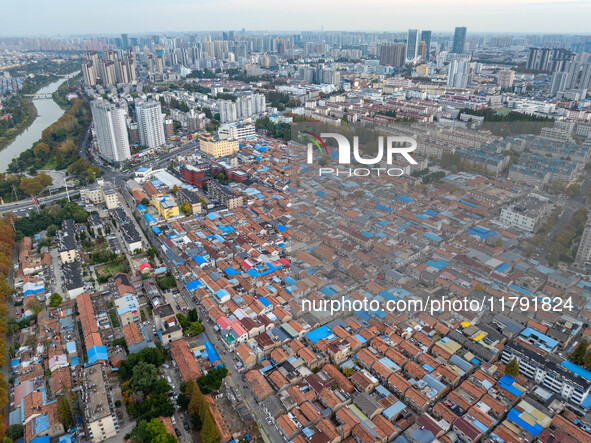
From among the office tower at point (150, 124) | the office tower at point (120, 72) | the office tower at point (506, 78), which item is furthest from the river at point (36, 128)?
the office tower at point (506, 78)

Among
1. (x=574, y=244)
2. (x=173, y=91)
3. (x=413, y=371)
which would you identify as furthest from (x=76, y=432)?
(x=173, y=91)

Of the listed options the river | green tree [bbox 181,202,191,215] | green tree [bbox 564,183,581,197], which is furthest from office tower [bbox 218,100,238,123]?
green tree [bbox 564,183,581,197]

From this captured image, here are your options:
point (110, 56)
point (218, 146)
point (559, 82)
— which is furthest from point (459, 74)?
point (110, 56)

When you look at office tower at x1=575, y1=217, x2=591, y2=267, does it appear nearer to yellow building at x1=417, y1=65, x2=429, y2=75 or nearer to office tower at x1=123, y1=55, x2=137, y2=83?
yellow building at x1=417, y1=65, x2=429, y2=75

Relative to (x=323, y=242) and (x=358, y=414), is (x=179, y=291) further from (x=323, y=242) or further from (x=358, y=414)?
(x=358, y=414)

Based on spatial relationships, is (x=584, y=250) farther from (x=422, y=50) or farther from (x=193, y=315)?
(x=422, y=50)

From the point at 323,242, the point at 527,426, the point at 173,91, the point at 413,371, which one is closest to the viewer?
the point at 527,426

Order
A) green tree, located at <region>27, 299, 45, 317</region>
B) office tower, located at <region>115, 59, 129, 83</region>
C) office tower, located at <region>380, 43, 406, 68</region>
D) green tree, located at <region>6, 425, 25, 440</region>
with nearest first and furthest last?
green tree, located at <region>6, 425, 25, 440</region> < green tree, located at <region>27, 299, 45, 317</region> < office tower, located at <region>115, 59, 129, 83</region> < office tower, located at <region>380, 43, 406, 68</region>
